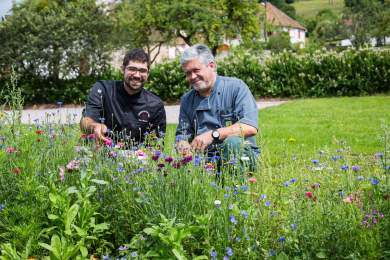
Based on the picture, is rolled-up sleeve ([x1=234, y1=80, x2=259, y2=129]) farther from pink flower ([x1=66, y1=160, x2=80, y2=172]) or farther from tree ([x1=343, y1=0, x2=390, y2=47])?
tree ([x1=343, y1=0, x2=390, y2=47])

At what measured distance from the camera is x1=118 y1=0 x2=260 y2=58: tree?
2388 cm

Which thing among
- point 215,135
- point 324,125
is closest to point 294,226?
point 215,135

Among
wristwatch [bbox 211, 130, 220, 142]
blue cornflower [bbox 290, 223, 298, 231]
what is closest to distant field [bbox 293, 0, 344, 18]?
wristwatch [bbox 211, 130, 220, 142]

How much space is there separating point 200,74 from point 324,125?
528 centimetres

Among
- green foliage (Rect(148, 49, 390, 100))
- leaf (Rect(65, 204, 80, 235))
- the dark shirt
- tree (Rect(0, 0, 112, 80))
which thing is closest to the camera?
leaf (Rect(65, 204, 80, 235))

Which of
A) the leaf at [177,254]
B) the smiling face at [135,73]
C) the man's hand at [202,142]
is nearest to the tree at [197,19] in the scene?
the smiling face at [135,73]

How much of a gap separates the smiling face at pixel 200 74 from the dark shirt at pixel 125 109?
587 mm

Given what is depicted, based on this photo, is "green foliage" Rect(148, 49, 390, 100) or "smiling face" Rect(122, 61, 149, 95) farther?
"green foliage" Rect(148, 49, 390, 100)

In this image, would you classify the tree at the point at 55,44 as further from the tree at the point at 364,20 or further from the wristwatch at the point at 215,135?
the tree at the point at 364,20

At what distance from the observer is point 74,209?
282 centimetres

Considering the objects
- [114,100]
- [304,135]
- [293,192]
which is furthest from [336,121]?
[293,192]

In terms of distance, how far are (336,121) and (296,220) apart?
7.14 metres

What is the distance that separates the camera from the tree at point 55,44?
16.0 m

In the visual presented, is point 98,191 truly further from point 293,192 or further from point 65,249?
point 293,192
